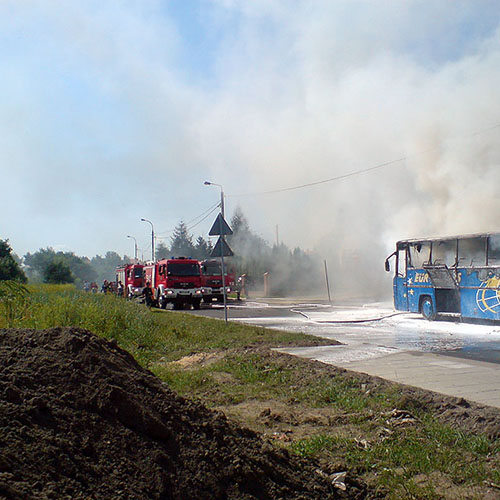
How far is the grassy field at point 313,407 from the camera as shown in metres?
4.35

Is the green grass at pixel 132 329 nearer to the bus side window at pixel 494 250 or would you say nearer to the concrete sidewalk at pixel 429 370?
the concrete sidewalk at pixel 429 370

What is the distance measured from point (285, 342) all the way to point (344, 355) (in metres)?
1.96

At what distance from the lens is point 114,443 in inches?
137

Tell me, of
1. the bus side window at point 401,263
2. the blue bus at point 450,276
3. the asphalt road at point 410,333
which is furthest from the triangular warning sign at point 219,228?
the bus side window at point 401,263

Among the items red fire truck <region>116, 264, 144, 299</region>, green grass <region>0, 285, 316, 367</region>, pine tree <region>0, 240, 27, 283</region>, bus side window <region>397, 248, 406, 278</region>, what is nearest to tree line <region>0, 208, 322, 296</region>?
pine tree <region>0, 240, 27, 283</region>

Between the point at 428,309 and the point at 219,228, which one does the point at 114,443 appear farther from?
the point at 428,309

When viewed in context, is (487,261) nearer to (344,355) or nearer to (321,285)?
(344,355)

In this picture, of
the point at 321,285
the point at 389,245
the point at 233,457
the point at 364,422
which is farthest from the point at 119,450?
the point at 321,285

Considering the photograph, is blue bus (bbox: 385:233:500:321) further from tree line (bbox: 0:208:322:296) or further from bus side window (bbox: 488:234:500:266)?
tree line (bbox: 0:208:322:296)

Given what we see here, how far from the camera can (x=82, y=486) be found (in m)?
3.03

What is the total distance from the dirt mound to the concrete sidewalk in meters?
3.65

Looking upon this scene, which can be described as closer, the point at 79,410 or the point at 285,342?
the point at 79,410

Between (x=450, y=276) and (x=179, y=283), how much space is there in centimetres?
1577

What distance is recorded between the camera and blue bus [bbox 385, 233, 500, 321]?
16469mm
